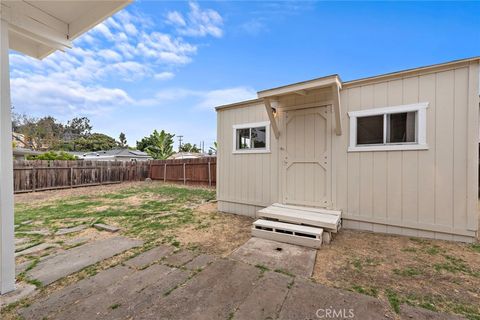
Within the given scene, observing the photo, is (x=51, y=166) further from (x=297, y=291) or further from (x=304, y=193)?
(x=297, y=291)

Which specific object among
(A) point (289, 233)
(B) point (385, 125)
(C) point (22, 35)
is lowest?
(A) point (289, 233)

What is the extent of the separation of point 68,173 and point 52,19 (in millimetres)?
10108

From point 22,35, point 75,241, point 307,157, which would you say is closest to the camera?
point 22,35

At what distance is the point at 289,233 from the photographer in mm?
3391

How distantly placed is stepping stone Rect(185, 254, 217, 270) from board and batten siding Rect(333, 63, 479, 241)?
8.69 ft

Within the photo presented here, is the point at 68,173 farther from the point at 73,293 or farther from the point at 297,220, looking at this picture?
the point at 297,220

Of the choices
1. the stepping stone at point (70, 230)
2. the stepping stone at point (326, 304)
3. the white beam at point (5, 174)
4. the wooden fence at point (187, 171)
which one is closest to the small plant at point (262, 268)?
the stepping stone at point (326, 304)

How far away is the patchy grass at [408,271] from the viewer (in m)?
1.89

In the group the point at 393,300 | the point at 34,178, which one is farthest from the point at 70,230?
the point at 34,178

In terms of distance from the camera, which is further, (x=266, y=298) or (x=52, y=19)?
(x=52, y=19)

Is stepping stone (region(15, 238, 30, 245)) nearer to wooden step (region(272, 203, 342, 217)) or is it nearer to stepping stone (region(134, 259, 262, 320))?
stepping stone (region(134, 259, 262, 320))

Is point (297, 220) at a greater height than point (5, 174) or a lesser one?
lesser

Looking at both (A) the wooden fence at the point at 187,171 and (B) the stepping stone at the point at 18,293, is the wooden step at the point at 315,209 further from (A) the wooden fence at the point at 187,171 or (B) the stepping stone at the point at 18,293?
(A) the wooden fence at the point at 187,171

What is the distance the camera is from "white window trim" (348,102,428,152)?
3314 mm
